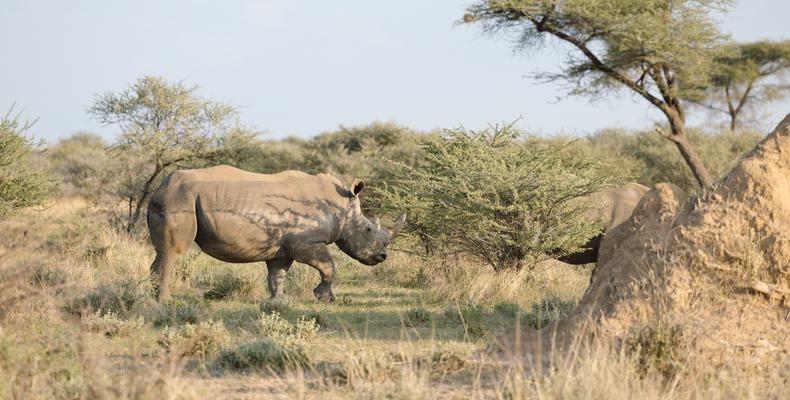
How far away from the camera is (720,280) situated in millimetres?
6410

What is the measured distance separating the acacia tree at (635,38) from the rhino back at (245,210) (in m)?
12.2

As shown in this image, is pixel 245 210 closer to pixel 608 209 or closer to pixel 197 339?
pixel 197 339

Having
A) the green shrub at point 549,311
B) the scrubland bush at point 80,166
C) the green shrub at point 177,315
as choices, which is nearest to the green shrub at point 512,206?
the green shrub at point 549,311

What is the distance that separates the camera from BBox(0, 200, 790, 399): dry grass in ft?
17.3

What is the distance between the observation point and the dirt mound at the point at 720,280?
6.02 metres

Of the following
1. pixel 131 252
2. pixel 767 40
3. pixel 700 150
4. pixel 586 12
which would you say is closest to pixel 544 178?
pixel 131 252

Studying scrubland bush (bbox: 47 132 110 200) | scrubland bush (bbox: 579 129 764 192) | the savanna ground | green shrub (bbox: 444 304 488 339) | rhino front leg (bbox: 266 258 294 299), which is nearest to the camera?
the savanna ground

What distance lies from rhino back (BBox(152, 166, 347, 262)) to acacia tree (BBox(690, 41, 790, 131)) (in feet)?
82.2

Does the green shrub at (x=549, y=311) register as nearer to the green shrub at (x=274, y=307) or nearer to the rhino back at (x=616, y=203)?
→ the rhino back at (x=616, y=203)

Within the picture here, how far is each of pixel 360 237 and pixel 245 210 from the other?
190 centimetres

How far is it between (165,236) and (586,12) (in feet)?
45.9

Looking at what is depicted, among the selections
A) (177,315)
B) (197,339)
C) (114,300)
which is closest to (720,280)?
(197,339)

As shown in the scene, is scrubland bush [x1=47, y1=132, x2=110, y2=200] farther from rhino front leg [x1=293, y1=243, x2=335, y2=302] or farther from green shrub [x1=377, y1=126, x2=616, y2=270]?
green shrub [x1=377, y1=126, x2=616, y2=270]

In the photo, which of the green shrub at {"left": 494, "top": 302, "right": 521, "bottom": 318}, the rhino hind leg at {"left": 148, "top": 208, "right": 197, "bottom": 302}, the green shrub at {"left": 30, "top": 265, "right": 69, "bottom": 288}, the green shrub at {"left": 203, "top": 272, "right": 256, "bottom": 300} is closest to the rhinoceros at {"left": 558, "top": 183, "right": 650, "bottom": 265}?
the green shrub at {"left": 494, "top": 302, "right": 521, "bottom": 318}
